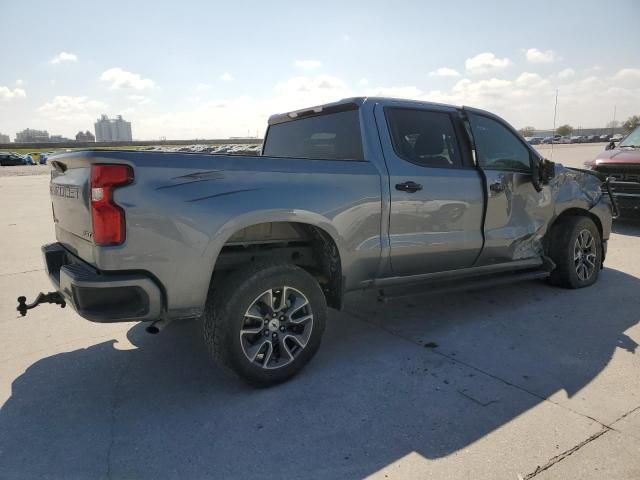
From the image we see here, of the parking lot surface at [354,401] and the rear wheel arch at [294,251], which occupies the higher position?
the rear wheel arch at [294,251]

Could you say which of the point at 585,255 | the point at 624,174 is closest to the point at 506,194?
the point at 585,255

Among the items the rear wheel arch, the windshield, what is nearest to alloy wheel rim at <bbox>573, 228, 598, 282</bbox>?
the rear wheel arch

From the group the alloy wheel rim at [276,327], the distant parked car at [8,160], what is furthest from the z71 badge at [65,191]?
the distant parked car at [8,160]

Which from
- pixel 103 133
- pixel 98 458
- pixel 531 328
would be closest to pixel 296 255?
pixel 98 458

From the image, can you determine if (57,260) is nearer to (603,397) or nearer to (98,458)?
(98,458)

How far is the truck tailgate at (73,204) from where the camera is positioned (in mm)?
2828

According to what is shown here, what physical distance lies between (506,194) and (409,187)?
4.23 feet

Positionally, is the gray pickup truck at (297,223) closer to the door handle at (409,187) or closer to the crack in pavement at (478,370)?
the door handle at (409,187)

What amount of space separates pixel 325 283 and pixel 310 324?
448 millimetres

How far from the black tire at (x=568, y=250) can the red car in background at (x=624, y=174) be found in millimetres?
4075

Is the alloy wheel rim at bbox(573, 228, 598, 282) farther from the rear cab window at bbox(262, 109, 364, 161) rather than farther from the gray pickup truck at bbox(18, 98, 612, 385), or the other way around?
the rear cab window at bbox(262, 109, 364, 161)

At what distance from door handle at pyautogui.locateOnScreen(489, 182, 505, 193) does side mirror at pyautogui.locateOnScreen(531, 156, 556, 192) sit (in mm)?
498

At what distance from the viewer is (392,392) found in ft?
10.4

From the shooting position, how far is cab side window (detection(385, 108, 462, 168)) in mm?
3868
